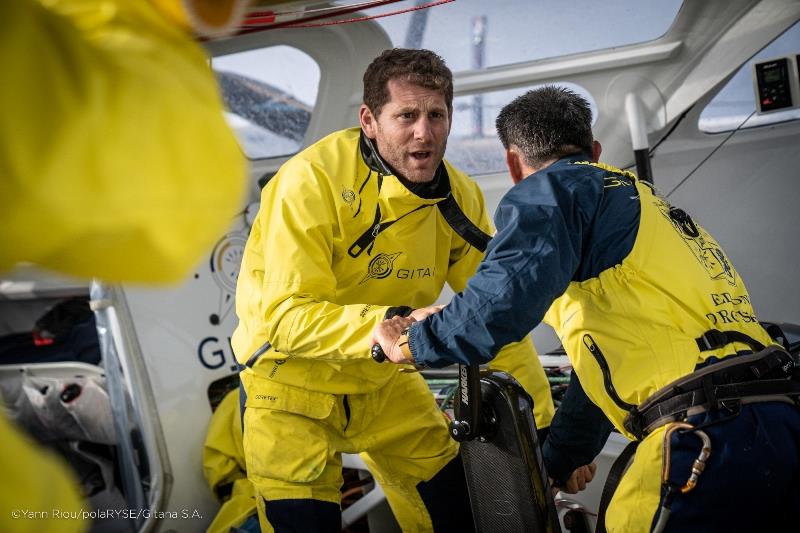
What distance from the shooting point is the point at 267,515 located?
241cm

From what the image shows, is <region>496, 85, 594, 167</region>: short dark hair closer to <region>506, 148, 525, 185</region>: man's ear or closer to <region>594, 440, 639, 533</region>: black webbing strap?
<region>506, 148, 525, 185</region>: man's ear

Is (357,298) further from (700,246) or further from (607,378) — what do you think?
(700,246)

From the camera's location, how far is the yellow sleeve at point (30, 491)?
0.63 meters

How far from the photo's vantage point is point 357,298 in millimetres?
2574

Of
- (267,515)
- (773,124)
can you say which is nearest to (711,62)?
(773,124)

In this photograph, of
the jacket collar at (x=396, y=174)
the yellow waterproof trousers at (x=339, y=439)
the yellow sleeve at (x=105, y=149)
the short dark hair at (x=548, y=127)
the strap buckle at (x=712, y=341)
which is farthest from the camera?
the jacket collar at (x=396, y=174)

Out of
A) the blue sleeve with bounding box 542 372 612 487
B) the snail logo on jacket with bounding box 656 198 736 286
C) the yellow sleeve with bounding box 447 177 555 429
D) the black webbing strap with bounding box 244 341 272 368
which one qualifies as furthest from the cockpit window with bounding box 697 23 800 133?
the black webbing strap with bounding box 244 341 272 368

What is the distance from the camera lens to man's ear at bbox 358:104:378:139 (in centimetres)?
261

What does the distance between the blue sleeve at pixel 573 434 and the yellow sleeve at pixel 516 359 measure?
1.05 feet

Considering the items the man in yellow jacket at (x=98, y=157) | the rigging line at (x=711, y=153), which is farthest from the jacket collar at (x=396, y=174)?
the rigging line at (x=711, y=153)

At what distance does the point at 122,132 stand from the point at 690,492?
5.17ft

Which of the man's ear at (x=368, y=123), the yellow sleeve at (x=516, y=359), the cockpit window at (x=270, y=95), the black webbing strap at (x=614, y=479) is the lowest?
the black webbing strap at (x=614, y=479)

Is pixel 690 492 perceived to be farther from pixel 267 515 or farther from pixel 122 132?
pixel 122 132

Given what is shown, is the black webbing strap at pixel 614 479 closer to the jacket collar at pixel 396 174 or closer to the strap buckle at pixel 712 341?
the strap buckle at pixel 712 341
